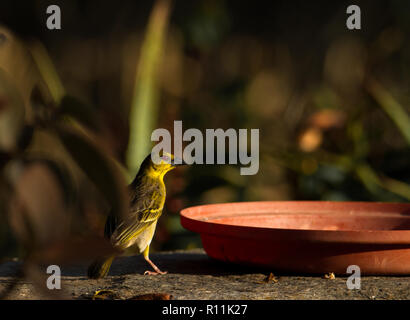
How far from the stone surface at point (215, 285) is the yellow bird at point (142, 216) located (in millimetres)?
80

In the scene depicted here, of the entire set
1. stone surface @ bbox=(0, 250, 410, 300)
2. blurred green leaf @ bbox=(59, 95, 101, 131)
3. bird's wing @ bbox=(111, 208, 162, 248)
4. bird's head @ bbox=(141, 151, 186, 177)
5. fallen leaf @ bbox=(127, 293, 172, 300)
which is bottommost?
stone surface @ bbox=(0, 250, 410, 300)

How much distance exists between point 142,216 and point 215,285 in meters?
0.59

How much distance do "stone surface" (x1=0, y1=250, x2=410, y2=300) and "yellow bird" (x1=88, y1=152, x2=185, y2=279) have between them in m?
0.08

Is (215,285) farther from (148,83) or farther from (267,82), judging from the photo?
(267,82)

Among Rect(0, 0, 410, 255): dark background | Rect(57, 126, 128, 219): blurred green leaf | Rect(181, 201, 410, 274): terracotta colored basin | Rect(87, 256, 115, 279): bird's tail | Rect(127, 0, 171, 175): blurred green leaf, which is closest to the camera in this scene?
Rect(57, 126, 128, 219): blurred green leaf

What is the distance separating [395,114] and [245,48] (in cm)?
200

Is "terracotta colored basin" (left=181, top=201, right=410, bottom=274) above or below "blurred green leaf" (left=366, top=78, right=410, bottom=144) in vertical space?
below

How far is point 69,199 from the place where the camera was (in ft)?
1.99

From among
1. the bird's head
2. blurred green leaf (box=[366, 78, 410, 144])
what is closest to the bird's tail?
the bird's head

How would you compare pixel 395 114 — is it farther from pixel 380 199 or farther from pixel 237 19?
pixel 237 19

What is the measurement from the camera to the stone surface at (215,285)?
5.63 ft

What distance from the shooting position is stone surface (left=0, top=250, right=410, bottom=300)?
1715 mm

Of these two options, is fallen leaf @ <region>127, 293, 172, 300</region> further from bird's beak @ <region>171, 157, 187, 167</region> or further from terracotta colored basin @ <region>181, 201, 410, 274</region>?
bird's beak @ <region>171, 157, 187, 167</region>

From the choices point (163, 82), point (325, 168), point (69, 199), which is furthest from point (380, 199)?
point (69, 199)
